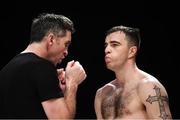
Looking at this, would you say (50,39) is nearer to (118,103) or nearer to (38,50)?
(38,50)

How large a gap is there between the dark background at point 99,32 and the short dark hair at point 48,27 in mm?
1407

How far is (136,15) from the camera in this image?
3209 mm

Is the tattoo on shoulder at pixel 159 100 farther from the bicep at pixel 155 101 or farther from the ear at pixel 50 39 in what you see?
the ear at pixel 50 39

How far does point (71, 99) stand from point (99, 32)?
1686 mm

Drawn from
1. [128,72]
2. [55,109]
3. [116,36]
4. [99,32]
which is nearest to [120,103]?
[128,72]

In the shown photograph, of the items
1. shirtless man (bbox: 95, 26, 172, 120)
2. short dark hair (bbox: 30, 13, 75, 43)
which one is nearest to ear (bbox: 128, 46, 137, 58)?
shirtless man (bbox: 95, 26, 172, 120)

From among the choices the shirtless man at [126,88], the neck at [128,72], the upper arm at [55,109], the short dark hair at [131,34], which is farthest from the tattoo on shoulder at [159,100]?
the upper arm at [55,109]

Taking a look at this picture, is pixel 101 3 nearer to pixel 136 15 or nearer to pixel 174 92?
pixel 136 15

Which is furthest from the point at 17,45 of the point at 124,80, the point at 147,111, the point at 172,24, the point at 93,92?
the point at 147,111

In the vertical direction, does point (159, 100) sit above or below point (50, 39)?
below

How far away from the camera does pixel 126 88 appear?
1940 millimetres

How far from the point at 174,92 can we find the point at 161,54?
0.31 metres

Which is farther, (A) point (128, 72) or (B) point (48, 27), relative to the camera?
(A) point (128, 72)

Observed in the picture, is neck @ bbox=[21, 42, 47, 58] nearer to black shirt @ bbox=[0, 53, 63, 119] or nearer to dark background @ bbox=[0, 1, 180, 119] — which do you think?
black shirt @ bbox=[0, 53, 63, 119]
